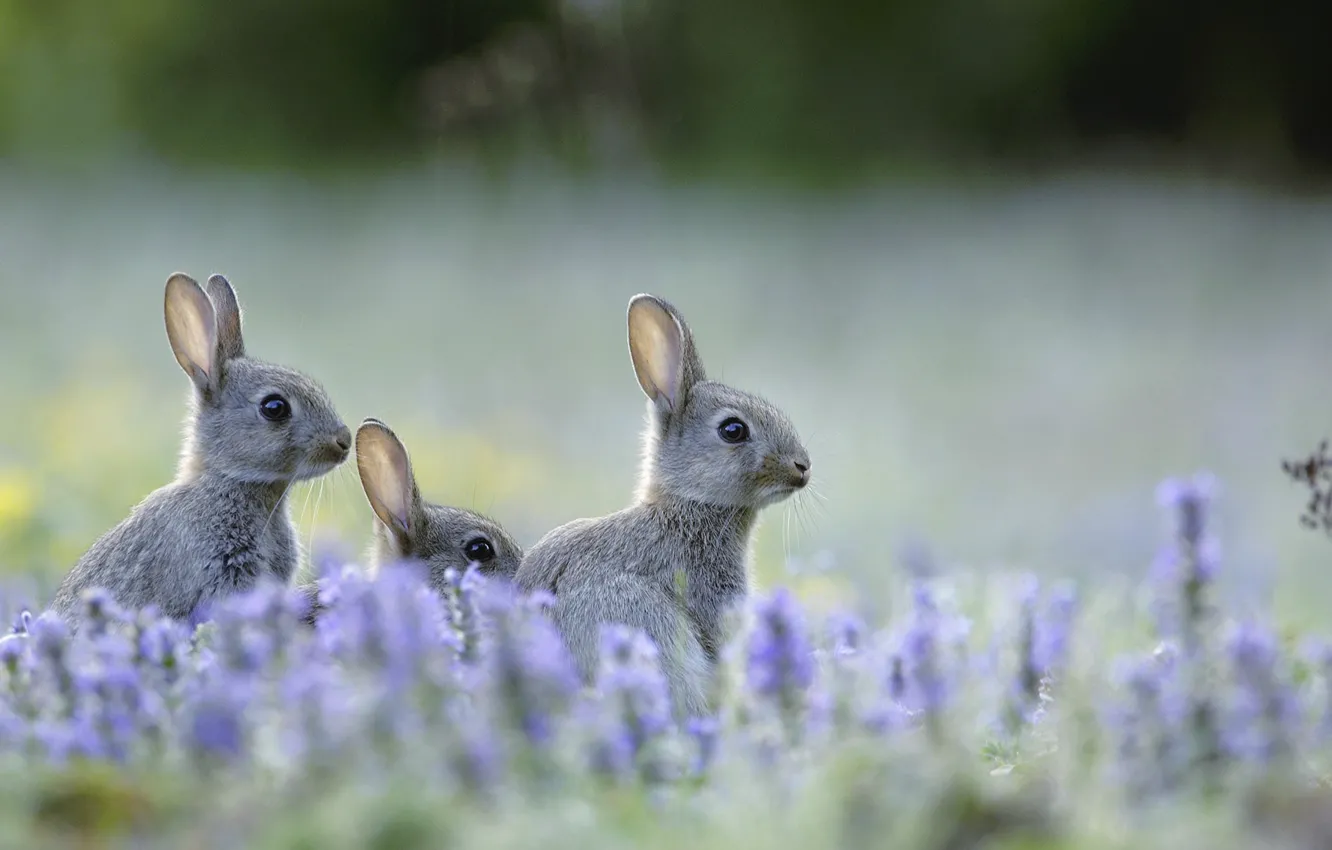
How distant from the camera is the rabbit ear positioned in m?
5.38

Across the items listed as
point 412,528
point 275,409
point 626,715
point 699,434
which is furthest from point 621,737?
point 275,409

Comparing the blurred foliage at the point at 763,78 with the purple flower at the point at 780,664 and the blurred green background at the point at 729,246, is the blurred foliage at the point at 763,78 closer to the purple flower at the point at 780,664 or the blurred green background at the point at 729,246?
the blurred green background at the point at 729,246

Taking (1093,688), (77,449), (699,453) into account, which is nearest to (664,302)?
(699,453)

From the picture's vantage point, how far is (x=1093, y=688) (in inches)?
119

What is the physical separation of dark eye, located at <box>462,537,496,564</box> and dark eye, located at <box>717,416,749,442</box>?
0.76 m

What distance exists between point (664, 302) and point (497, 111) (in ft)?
22.6

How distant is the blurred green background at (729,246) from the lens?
9.59 metres

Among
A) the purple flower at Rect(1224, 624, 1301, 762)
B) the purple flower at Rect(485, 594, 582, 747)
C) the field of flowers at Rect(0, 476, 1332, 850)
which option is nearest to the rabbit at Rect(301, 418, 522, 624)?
the field of flowers at Rect(0, 476, 1332, 850)

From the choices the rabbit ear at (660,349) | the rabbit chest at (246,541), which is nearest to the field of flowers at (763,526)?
the rabbit chest at (246,541)

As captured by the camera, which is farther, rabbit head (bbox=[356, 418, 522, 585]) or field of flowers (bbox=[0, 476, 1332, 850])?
rabbit head (bbox=[356, 418, 522, 585])

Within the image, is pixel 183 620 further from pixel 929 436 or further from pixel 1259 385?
pixel 1259 385

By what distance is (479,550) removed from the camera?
5.22 metres

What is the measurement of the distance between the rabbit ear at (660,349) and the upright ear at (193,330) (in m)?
1.28

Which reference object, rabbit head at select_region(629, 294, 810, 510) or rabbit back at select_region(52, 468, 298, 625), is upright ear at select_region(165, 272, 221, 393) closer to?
rabbit back at select_region(52, 468, 298, 625)
